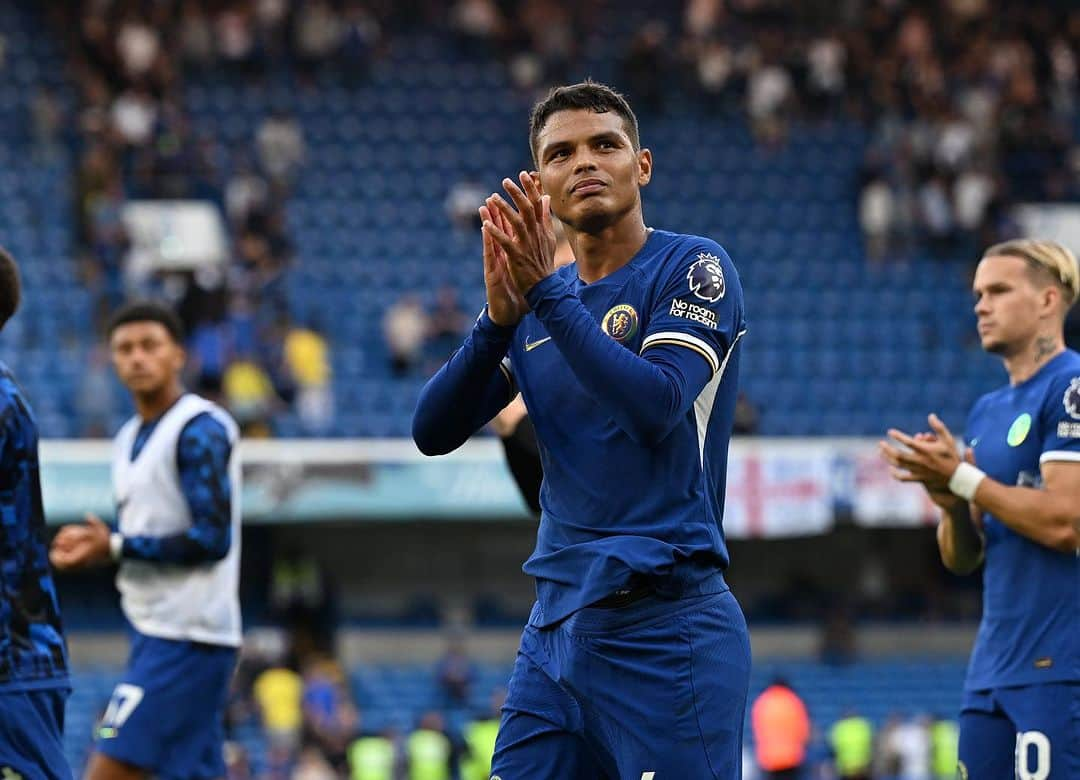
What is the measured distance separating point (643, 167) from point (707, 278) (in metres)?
0.41

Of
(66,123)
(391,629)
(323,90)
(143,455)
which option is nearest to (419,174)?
(323,90)

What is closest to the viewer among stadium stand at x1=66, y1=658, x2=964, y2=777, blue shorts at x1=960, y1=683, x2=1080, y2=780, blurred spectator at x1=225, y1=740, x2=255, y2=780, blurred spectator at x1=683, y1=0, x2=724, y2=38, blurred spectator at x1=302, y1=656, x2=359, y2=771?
blue shorts at x1=960, y1=683, x2=1080, y2=780

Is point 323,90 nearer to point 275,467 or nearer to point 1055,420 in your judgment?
point 275,467

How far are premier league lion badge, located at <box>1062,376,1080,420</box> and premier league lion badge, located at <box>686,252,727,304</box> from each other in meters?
1.70

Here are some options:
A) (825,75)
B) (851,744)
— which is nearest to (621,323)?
(851,744)

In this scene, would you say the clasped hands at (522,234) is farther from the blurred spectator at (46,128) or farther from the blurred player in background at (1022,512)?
the blurred spectator at (46,128)

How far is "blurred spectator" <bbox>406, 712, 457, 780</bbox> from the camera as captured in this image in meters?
15.6

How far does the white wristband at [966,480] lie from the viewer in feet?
18.4

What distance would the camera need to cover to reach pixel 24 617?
489 centimetres

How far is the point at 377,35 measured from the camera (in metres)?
24.3

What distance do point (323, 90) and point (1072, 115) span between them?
33.4 feet

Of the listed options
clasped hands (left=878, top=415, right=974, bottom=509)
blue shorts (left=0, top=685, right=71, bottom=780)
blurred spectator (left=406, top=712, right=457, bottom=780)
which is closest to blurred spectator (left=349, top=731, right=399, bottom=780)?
blurred spectator (left=406, top=712, right=457, bottom=780)

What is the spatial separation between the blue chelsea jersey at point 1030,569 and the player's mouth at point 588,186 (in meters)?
1.97

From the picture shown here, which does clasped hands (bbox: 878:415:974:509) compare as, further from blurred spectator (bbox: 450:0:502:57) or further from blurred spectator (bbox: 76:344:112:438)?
blurred spectator (bbox: 450:0:502:57)
